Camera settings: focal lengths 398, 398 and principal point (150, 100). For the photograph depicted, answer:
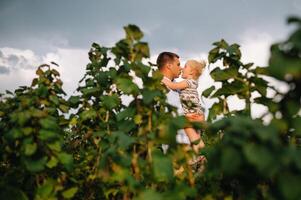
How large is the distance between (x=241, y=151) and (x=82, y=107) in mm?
2369

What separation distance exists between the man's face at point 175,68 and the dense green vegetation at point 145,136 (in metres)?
3.05

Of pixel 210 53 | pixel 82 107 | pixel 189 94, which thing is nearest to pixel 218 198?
pixel 210 53

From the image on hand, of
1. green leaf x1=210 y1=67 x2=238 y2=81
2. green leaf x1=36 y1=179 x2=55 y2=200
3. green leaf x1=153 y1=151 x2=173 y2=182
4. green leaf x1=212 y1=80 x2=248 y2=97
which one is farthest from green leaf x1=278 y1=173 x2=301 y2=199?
green leaf x1=36 y1=179 x2=55 y2=200

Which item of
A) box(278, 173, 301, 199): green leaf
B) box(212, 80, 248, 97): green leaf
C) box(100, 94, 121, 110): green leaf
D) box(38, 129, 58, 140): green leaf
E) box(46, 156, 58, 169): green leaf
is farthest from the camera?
box(100, 94, 121, 110): green leaf

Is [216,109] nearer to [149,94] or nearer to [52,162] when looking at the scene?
[149,94]

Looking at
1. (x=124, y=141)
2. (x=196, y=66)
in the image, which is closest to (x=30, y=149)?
(x=124, y=141)

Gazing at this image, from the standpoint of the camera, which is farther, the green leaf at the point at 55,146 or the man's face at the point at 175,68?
the man's face at the point at 175,68

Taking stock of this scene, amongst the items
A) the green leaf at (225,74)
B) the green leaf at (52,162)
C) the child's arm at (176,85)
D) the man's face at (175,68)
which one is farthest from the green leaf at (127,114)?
the man's face at (175,68)

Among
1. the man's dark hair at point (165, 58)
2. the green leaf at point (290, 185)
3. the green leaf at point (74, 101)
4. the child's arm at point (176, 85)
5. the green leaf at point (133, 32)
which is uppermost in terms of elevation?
the man's dark hair at point (165, 58)

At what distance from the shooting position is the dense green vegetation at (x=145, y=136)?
7.89 feet

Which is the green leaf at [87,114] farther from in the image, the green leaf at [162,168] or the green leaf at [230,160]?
the green leaf at [230,160]

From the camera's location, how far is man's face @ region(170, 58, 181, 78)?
743 centimetres

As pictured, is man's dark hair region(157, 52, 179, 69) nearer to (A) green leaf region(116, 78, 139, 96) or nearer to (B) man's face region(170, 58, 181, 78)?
(B) man's face region(170, 58, 181, 78)

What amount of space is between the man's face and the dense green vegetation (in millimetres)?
3053
